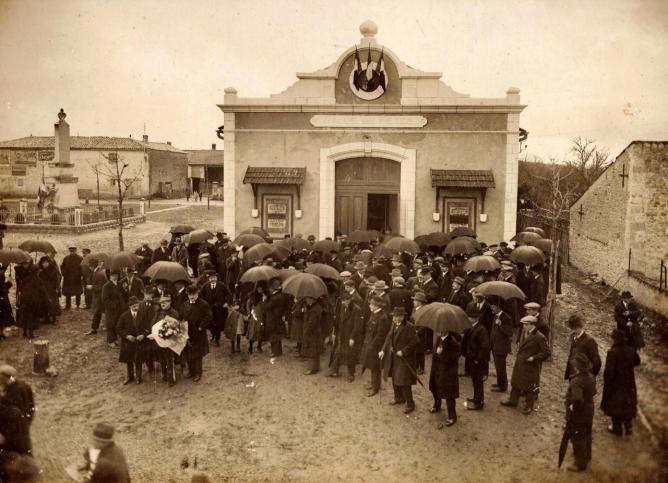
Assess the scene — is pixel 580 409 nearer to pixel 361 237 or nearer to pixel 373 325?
pixel 373 325

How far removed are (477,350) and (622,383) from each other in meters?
1.99

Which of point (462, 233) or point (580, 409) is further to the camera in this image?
point (462, 233)

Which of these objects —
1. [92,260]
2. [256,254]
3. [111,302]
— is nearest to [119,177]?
[92,260]

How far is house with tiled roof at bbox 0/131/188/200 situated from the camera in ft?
123

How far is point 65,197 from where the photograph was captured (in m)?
26.4

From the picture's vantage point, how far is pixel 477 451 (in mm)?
7434

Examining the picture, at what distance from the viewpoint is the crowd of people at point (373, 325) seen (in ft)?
25.7

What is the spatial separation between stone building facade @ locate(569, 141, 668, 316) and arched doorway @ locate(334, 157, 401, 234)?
701 centimetres

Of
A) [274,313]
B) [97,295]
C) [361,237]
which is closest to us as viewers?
[274,313]

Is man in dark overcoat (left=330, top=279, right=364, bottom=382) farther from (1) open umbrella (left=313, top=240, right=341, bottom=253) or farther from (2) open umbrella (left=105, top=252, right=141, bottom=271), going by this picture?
(2) open umbrella (left=105, top=252, right=141, bottom=271)

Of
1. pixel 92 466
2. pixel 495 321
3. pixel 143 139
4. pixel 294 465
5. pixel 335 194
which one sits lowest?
pixel 294 465

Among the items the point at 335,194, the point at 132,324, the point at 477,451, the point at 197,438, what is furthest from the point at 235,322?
the point at 335,194

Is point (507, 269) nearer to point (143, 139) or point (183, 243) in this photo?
point (183, 243)

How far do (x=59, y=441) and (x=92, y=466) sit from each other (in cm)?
293
